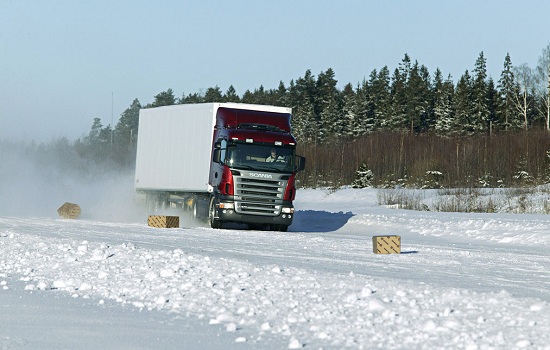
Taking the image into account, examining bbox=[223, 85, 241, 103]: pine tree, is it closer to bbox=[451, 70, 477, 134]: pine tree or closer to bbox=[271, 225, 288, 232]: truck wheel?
bbox=[451, 70, 477, 134]: pine tree

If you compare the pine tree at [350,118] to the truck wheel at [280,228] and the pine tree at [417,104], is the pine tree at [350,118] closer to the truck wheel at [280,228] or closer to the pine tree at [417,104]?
the pine tree at [417,104]

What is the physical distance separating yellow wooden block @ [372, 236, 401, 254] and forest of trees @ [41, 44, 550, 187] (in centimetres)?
3767

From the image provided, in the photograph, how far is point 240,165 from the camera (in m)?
27.1

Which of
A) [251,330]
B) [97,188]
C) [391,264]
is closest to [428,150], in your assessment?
[97,188]

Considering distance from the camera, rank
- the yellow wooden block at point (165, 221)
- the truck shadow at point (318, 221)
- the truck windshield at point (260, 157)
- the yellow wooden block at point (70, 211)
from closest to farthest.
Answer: the truck windshield at point (260, 157)
the yellow wooden block at point (165, 221)
the truck shadow at point (318, 221)
the yellow wooden block at point (70, 211)

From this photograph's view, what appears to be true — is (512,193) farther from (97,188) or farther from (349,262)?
(349,262)

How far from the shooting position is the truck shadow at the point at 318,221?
3400 centimetres

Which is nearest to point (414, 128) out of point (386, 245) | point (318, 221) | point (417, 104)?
point (417, 104)

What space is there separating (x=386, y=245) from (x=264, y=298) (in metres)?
8.96

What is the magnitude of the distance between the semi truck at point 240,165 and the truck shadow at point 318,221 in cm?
428

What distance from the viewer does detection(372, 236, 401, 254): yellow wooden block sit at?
19.2 meters

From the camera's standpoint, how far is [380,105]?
122 m

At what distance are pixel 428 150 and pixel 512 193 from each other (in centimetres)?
3581

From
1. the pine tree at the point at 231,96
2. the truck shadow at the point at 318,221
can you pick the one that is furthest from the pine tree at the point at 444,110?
the truck shadow at the point at 318,221
